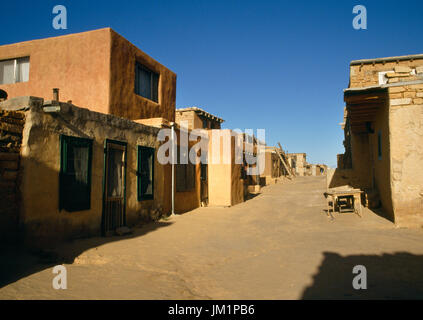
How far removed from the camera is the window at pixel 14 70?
1238cm

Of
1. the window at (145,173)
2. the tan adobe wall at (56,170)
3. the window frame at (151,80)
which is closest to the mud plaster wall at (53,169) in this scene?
the tan adobe wall at (56,170)

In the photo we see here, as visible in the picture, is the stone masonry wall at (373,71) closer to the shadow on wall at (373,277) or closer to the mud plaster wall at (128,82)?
the mud plaster wall at (128,82)

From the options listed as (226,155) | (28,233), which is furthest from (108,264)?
(226,155)

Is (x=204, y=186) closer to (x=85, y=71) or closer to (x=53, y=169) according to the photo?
(x=85, y=71)

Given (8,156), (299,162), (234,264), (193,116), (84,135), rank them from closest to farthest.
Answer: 1. (8,156)
2. (234,264)
3. (84,135)
4. (193,116)
5. (299,162)

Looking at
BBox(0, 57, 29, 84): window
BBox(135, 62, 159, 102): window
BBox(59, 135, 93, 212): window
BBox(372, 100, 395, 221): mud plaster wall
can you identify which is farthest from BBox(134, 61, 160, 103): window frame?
BBox(372, 100, 395, 221): mud plaster wall

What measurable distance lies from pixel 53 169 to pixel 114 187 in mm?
2260

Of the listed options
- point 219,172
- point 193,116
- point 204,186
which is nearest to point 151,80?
point 219,172

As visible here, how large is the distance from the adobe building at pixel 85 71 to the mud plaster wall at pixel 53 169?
10.1ft

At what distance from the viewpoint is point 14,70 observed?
1256cm

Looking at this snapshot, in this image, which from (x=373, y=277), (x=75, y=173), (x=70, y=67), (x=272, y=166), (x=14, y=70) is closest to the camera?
(x=373, y=277)

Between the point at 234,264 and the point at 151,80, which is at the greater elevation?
the point at 151,80

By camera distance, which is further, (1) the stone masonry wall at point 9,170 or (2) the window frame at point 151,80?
(2) the window frame at point 151,80
